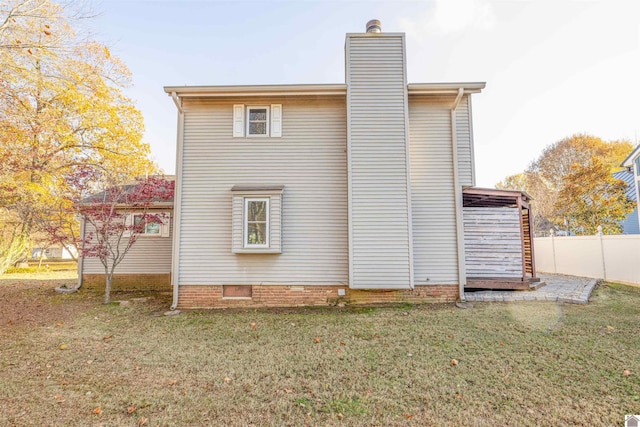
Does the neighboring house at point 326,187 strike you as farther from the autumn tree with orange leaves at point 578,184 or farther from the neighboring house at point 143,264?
the autumn tree with orange leaves at point 578,184

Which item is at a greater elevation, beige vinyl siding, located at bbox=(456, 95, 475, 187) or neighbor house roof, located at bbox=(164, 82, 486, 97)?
neighbor house roof, located at bbox=(164, 82, 486, 97)

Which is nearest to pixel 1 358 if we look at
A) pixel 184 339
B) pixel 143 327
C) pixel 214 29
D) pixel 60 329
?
pixel 60 329

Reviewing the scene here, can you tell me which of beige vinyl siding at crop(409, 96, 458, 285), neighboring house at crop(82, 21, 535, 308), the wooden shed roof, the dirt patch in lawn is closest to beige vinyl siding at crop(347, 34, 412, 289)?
neighboring house at crop(82, 21, 535, 308)

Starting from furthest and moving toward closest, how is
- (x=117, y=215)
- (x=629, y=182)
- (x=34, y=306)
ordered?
(x=629, y=182), (x=117, y=215), (x=34, y=306)

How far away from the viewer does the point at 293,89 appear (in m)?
7.57

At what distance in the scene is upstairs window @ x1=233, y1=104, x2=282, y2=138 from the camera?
25.9ft

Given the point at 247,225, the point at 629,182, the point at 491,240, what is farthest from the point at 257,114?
the point at 629,182

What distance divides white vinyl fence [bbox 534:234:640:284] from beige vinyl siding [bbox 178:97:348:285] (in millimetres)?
9210

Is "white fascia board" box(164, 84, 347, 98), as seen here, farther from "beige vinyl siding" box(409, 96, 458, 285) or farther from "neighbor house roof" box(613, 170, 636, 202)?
"neighbor house roof" box(613, 170, 636, 202)

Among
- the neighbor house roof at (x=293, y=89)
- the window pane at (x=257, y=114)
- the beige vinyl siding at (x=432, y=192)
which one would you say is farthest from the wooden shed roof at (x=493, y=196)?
the window pane at (x=257, y=114)

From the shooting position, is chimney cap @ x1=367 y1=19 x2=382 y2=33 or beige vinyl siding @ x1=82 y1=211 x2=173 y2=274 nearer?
chimney cap @ x1=367 y1=19 x2=382 y2=33

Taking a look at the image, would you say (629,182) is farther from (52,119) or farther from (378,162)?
(52,119)

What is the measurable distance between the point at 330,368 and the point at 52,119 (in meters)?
14.0

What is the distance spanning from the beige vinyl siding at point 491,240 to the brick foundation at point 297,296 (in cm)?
131
